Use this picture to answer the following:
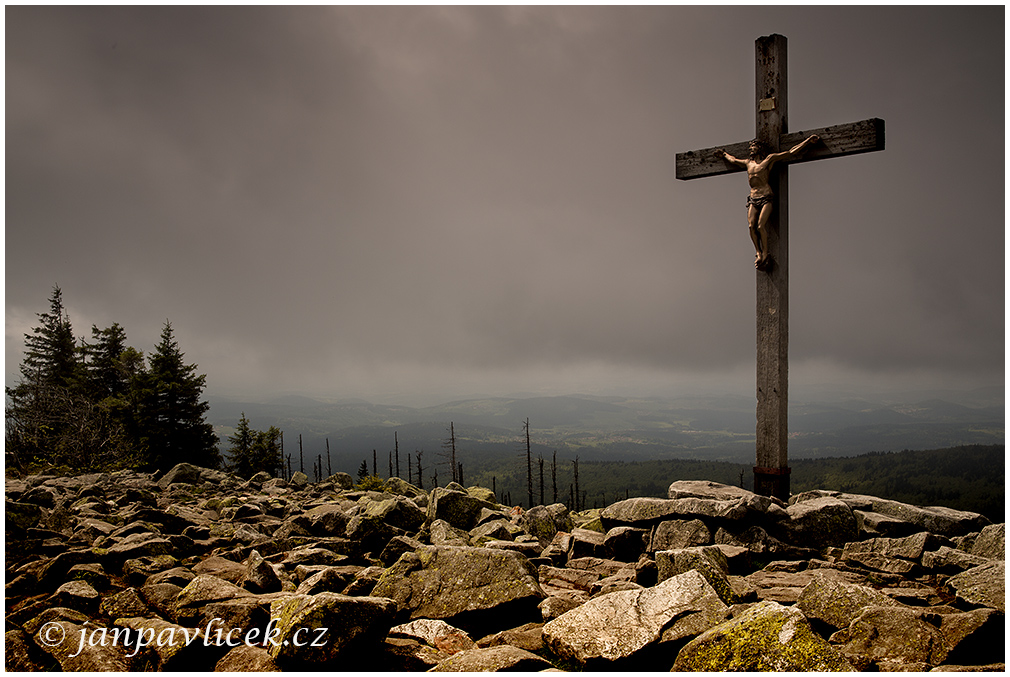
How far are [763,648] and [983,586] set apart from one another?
2.91 metres

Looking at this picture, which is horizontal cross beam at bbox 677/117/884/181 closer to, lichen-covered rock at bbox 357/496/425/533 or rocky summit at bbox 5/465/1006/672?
rocky summit at bbox 5/465/1006/672

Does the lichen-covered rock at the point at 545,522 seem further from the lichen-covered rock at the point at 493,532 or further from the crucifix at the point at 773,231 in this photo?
the crucifix at the point at 773,231

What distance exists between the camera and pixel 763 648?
3492 mm

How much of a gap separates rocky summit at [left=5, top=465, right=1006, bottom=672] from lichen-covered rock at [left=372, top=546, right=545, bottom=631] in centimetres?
2

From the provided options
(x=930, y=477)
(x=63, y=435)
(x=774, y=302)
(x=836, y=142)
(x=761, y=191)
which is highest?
(x=836, y=142)

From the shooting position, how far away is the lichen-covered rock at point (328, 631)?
4074 mm

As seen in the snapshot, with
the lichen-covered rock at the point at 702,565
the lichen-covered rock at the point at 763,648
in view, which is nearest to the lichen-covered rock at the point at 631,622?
the lichen-covered rock at the point at 763,648

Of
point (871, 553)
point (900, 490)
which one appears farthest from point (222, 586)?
point (900, 490)

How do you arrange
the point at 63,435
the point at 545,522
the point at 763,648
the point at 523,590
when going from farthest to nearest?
1. the point at 63,435
2. the point at 545,522
3. the point at 523,590
4. the point at 763,648

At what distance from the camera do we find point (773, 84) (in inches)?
340

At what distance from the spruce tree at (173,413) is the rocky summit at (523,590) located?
111 ft

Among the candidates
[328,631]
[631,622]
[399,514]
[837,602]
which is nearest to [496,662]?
[631,622]

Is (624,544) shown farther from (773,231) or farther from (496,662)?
(773,231)

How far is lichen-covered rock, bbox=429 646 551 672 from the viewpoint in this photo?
3818 millimetres
